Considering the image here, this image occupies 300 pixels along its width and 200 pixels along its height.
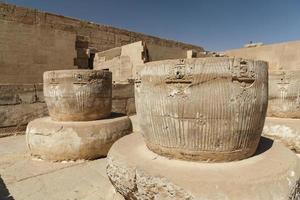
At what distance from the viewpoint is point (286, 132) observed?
3.19m

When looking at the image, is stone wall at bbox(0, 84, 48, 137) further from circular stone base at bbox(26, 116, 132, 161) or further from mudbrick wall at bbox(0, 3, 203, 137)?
circular stone base at bbox(26, 116, 132, 161)

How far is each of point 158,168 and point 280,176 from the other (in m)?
0.84

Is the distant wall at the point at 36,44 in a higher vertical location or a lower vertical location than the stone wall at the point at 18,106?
higher

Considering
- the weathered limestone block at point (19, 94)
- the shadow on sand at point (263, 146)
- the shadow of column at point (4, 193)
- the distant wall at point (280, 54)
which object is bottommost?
the shadow of column at point (4, 193)

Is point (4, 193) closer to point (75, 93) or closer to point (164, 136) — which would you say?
point (75, 93)

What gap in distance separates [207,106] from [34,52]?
8.49 meters

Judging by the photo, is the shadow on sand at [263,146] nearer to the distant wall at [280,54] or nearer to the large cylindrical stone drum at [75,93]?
the large cylindrical stone drum at [75,93]

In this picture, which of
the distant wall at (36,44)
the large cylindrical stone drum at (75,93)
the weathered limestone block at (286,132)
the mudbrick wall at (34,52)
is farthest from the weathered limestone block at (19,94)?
the weathered limestone block at (286,132)

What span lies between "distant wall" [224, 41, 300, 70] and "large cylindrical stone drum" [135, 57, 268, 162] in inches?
313

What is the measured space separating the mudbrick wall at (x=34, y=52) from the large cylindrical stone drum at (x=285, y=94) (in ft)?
13.8

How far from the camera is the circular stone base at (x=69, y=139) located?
11.1 feet

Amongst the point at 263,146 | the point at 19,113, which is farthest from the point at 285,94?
the point at 19,113

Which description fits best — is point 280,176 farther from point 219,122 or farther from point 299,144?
point 299,144

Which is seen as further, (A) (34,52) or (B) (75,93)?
(A) (34,52)
